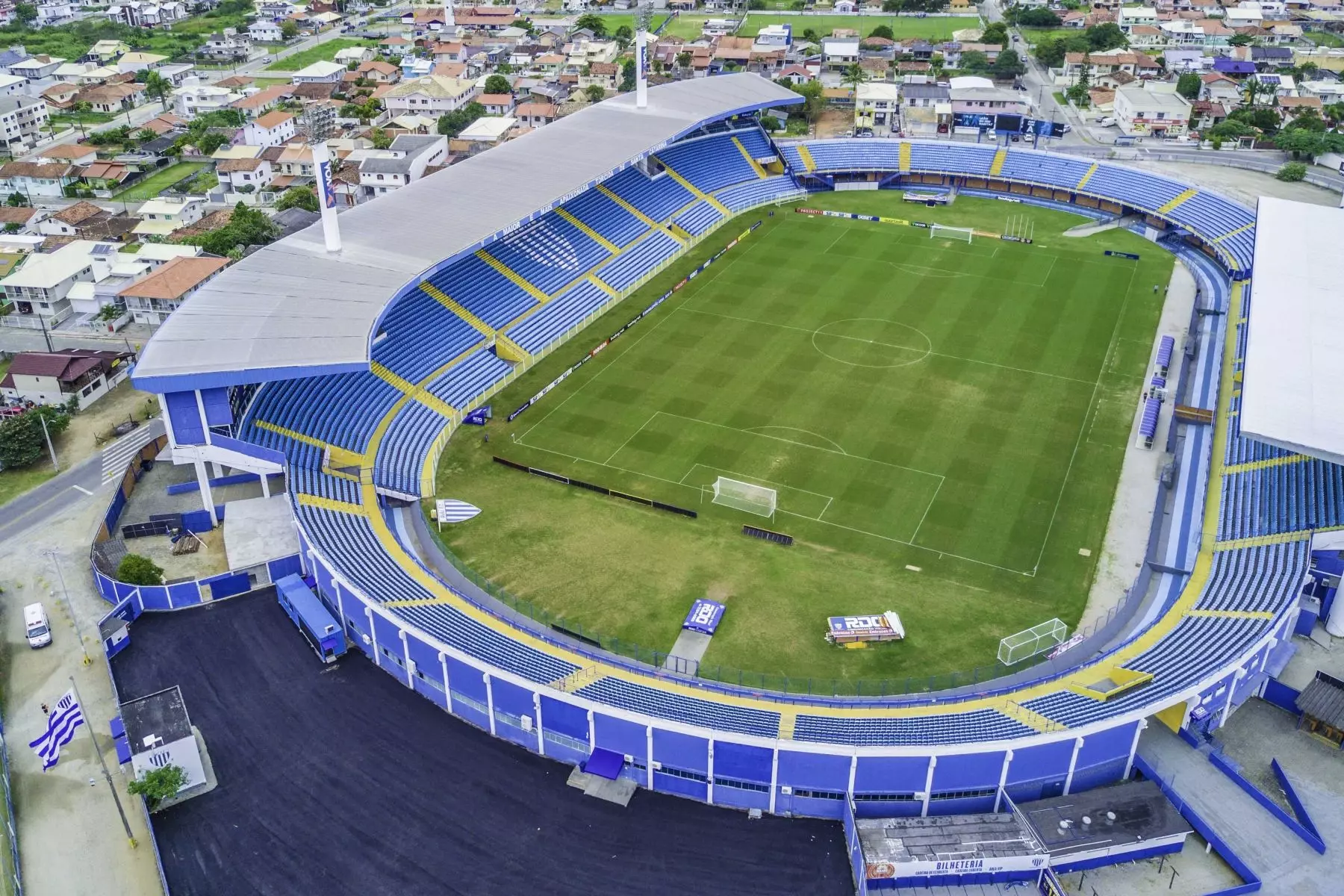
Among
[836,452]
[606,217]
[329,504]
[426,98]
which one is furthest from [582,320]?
[426,98]

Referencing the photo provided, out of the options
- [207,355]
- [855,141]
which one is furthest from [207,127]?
[207,355]

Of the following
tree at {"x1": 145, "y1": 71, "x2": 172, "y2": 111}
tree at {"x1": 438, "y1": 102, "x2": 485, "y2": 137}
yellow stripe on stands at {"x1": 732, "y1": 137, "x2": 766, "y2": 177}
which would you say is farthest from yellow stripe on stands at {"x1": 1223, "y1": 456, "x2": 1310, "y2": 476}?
tree at {"x1": 145, "y1": 71, "x2": 172, "y2": 111}

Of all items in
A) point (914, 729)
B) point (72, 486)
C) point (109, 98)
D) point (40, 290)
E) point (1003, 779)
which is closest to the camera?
point (1003, 779)

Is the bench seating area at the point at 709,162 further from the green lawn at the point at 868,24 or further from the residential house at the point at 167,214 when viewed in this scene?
the green lawn at the point at 868,24

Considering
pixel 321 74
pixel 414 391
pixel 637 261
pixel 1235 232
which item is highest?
pixel 321 74

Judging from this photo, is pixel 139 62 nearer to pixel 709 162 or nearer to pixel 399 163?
pixel 399 163

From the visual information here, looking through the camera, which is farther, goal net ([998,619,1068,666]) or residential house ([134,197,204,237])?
residential house ([134,197,204,237])

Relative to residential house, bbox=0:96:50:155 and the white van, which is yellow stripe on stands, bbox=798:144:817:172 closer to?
the white van
